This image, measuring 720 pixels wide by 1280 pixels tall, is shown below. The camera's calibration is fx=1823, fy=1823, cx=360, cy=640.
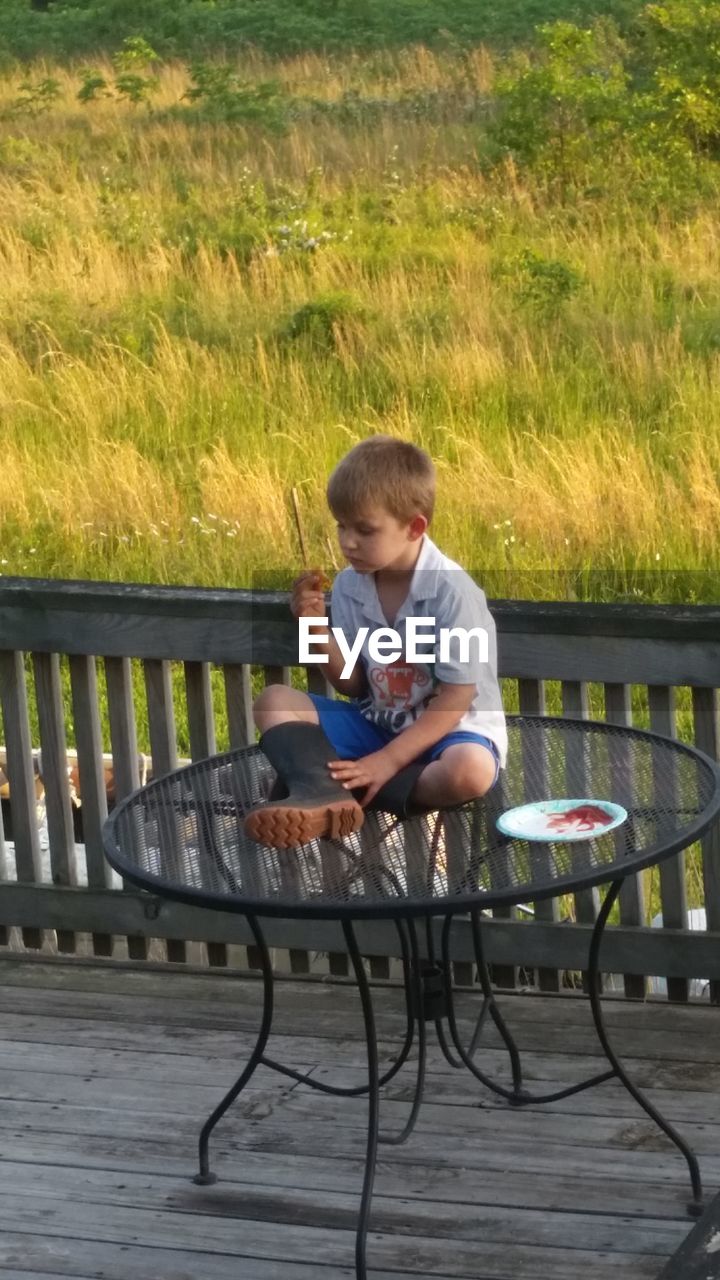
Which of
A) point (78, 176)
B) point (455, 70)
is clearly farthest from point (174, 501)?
point (455, 70)

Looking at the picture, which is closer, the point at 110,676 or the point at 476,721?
the point at 476,721

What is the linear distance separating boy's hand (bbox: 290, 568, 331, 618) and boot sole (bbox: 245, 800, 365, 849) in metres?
0.51

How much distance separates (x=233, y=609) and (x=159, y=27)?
108 ft

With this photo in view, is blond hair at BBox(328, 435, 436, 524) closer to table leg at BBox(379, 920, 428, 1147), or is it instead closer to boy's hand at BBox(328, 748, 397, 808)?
boy's hand at BBox(328, 748, 397, 808)

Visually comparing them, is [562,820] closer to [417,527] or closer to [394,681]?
[394,681]

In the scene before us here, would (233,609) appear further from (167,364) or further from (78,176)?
(78,176)

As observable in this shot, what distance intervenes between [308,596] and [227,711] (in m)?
0.67

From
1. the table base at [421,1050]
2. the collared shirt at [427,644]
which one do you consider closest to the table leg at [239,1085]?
the table base at [421,1050]

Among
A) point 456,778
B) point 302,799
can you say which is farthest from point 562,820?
point 302,799

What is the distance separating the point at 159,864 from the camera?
2889 mm

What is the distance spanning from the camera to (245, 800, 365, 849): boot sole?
2.73 m

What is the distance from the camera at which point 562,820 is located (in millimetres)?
2922

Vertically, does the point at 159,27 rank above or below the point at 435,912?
above

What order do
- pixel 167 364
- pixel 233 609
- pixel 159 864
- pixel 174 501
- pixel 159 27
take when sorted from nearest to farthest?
pixel 159 864, pixel 233 609, pixel 174 501, pixel 167 364, pixel 159 27
